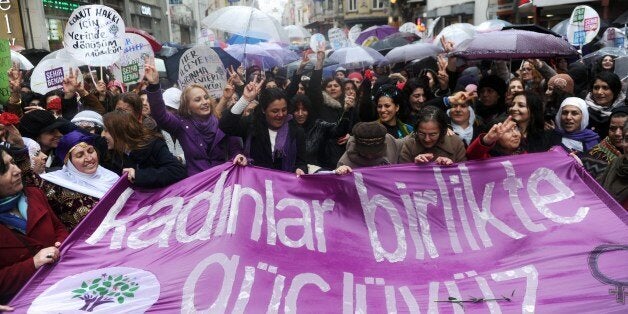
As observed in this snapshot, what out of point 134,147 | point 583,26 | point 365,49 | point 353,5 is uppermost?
point 353,5

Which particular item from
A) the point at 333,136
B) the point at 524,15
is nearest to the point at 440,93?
the point at 333,136

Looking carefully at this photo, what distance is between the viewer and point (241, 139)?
14.4 ft

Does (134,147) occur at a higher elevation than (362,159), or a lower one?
higher

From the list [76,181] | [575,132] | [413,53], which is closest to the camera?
[76,181]

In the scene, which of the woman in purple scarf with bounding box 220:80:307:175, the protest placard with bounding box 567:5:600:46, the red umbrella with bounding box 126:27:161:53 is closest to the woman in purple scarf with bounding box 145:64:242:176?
the woman in purple scarf with bounding box 220:80:307:175

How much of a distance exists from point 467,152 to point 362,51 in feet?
22.1

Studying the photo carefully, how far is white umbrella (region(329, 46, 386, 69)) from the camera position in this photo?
32.5 feet

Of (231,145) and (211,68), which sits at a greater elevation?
(211,68)

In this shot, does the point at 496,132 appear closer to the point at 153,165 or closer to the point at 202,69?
the point at 153,165

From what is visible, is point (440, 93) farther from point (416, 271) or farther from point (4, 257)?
point (4, 257)

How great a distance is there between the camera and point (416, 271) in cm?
302

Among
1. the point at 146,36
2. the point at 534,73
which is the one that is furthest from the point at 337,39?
the point at 534,73

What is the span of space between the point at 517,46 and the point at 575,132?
5.41 ft

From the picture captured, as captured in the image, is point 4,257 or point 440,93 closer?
point 4,257
